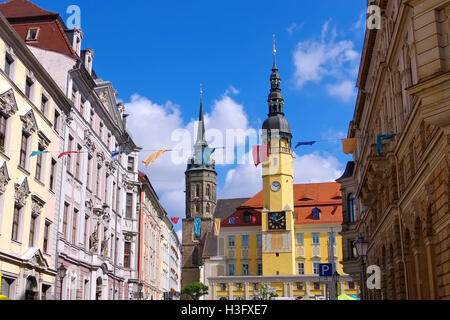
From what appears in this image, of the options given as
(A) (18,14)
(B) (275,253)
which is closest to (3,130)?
(A) (18,14)

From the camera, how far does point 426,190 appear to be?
1750cm

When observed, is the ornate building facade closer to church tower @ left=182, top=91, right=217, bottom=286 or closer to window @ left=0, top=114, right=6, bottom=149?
window @ left=0, top=114, right=6, bottom=149

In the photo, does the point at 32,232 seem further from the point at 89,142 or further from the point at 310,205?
the point at 310,205

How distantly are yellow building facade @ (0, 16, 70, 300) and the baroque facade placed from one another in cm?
1495

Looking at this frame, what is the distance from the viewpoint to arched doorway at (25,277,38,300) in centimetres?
2470

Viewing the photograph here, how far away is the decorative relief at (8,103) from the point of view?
74.0ft

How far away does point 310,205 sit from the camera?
89.1 m

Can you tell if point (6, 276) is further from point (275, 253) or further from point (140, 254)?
point (275, 253)

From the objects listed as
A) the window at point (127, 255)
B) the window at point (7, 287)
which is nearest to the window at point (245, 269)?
the window at point (127, 255)

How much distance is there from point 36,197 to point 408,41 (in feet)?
55.6

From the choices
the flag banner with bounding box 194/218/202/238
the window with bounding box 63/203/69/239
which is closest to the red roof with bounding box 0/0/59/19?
the window with bounding box 63/203/69/239

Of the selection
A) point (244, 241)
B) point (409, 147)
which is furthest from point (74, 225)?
point (244, 241)

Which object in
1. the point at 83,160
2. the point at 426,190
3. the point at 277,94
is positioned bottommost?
the point at 426,190
